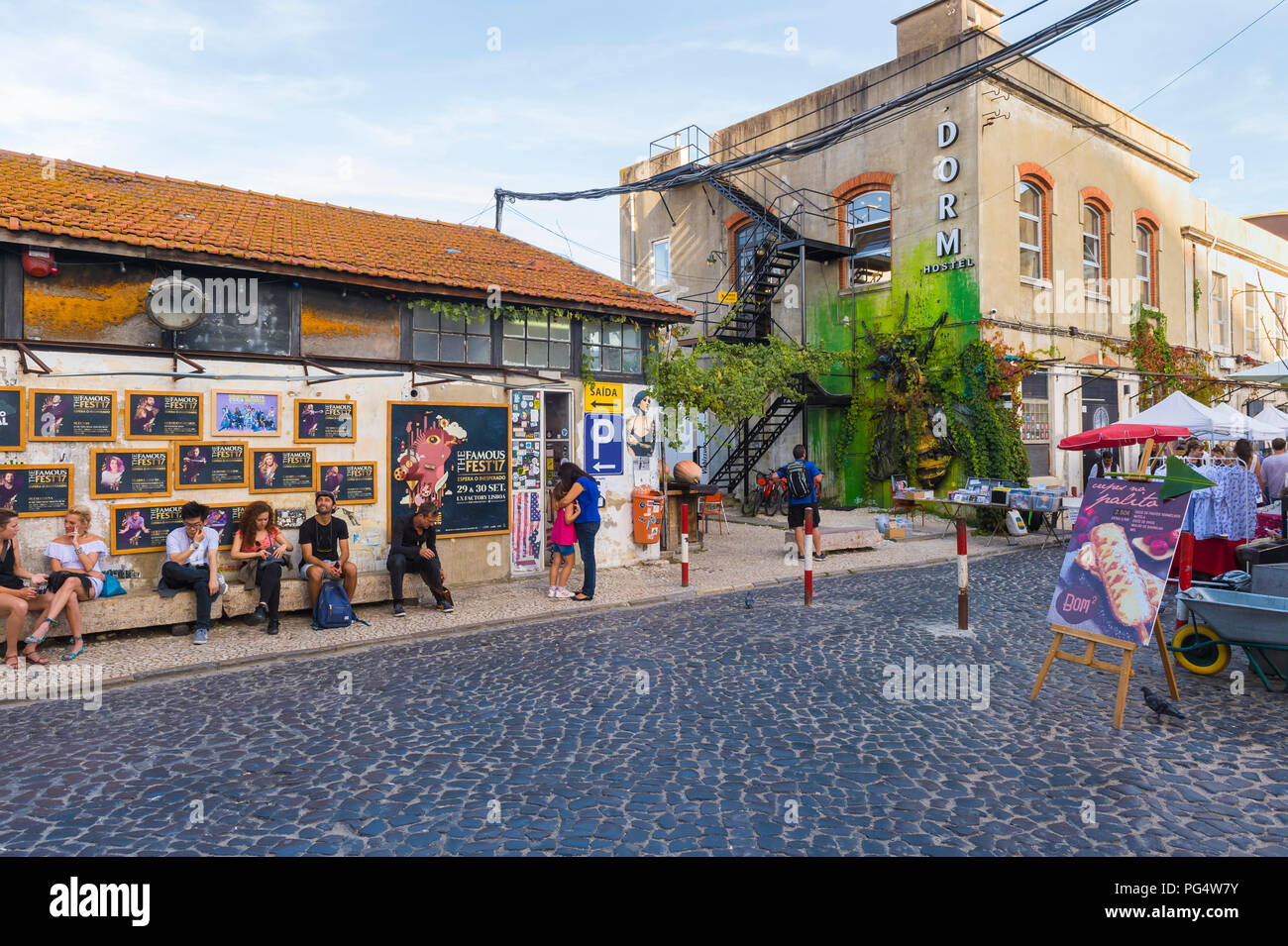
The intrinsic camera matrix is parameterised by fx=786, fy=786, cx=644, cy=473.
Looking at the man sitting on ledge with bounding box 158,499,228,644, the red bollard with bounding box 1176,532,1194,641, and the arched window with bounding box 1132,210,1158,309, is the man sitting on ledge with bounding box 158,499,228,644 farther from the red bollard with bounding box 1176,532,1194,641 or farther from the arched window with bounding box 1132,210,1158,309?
the arched window with bounding box 1132,210,1158,309

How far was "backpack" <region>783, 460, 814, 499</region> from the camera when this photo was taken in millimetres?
13141

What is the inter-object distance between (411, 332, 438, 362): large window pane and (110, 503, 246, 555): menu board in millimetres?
3177

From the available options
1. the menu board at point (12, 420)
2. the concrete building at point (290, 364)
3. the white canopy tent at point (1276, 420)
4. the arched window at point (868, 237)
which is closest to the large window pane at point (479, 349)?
the concrete building at point (290, 364)

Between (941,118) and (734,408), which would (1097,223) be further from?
(734,408)

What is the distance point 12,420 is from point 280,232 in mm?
4114

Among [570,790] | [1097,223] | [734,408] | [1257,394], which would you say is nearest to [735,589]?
[734,408]

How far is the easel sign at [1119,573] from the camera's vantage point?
5621 mm

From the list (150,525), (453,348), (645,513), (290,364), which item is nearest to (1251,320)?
(645,513)

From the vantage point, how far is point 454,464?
10938mm

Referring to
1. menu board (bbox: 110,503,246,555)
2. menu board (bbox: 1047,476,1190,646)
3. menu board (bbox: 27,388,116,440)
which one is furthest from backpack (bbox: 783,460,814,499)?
menu board (bbox: 27,388,116,440)

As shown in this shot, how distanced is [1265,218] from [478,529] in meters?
43.2

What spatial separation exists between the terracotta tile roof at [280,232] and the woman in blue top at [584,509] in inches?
114

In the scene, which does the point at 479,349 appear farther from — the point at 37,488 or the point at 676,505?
the point at 37,488

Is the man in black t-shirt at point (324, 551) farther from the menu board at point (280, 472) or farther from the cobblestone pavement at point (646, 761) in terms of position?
the cobblestone pavement at point (646, 761)
